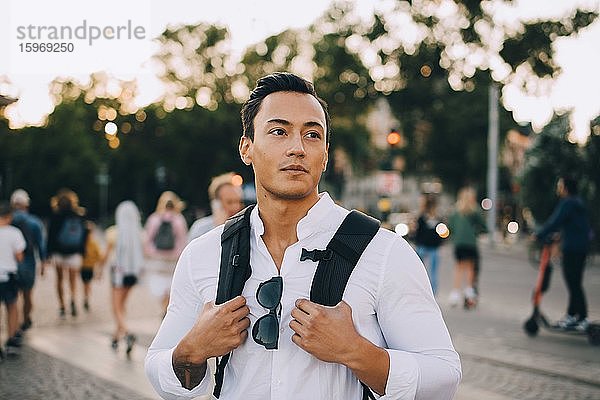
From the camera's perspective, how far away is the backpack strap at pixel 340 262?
2.05m

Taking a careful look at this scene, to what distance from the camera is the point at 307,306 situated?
6.56 ft

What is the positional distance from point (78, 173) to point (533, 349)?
178ft

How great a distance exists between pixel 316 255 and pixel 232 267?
9.1 inches

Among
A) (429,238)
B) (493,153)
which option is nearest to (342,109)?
(493,153)

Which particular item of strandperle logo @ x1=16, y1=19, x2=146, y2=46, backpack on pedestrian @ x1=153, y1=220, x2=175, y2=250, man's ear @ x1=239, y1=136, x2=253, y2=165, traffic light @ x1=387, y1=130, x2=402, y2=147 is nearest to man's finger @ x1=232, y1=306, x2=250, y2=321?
man's ear @ x1=239, y1=136, x2=253, y2=165

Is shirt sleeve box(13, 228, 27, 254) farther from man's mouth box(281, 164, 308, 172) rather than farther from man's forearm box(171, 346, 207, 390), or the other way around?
man's mouth box(281, 164, 308, 172)

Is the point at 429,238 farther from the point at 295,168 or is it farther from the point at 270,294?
the point at 270,294

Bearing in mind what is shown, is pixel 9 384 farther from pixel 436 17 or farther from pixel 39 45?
pixel 436 17

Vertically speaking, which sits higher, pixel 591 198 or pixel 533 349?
pixel 591 198

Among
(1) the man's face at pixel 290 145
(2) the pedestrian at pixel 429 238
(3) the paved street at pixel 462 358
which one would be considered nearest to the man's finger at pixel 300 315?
(1) the man's face at pixel 290 145

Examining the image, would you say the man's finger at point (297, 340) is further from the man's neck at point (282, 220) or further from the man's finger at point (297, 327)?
the man's neck at point (282, 220)

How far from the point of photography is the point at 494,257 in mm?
27875

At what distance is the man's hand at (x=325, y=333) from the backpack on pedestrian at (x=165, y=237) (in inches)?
309

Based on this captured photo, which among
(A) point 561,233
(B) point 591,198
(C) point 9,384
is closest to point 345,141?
(B) point 591,198
